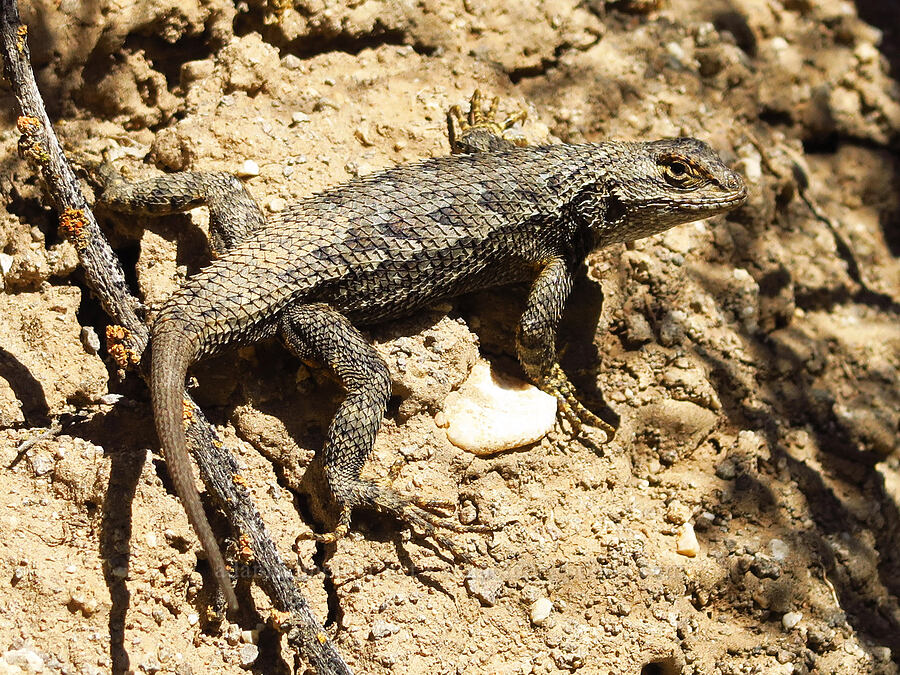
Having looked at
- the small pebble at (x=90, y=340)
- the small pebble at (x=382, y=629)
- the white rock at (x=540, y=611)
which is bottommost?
the white rock at (x=540, y=611)

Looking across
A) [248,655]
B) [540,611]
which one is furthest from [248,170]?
[540,611]

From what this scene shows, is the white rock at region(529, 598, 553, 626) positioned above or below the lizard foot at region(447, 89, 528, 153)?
below

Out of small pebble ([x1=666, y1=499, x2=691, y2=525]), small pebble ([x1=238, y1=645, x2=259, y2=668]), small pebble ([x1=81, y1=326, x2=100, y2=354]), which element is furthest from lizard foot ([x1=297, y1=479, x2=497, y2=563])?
small pebble ([x1=81, y1=326, x2=100, y2=354])

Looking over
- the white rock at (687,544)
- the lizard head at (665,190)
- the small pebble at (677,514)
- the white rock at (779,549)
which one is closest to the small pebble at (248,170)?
the lizard head at (665,190)

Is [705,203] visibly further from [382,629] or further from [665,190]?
[382,629]

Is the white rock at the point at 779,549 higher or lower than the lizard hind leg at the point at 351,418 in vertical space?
lower

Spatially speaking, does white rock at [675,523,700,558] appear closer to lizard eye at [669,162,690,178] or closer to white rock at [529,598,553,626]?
white rock at [529,598,553,626]

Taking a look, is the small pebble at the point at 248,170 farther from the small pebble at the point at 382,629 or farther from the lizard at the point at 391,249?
the small pebble at the point at 382,629
